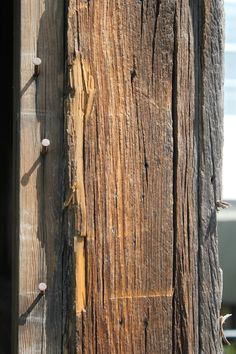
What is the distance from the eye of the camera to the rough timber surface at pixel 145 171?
203cm

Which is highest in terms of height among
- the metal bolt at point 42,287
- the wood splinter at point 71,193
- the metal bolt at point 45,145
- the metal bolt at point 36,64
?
the metal bolt at point 36,64

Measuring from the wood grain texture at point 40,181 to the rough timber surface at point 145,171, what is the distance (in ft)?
0.16

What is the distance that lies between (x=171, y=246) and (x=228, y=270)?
1.36 m

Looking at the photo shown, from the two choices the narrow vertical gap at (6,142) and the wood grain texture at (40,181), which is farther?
the narrow vertical gap at (6,142)

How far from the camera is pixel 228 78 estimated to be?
3352 millimetres

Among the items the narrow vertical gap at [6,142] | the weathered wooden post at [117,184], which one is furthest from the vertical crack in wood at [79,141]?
the narrow vertical gap at [6,142]

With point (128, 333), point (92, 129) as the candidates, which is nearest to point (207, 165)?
point (92, 129)

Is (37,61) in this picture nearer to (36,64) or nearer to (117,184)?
(36,64)

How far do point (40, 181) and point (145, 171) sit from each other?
0.89ft

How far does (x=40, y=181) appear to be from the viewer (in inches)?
80.6

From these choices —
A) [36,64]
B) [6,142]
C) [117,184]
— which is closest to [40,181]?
[117,184]

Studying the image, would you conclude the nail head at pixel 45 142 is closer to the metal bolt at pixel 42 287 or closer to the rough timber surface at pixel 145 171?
the rough timber surface at pixel 145 171

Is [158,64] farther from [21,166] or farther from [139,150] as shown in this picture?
[21,166]

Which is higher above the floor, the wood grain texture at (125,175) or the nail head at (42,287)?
the wood grain texture at (125,175)
